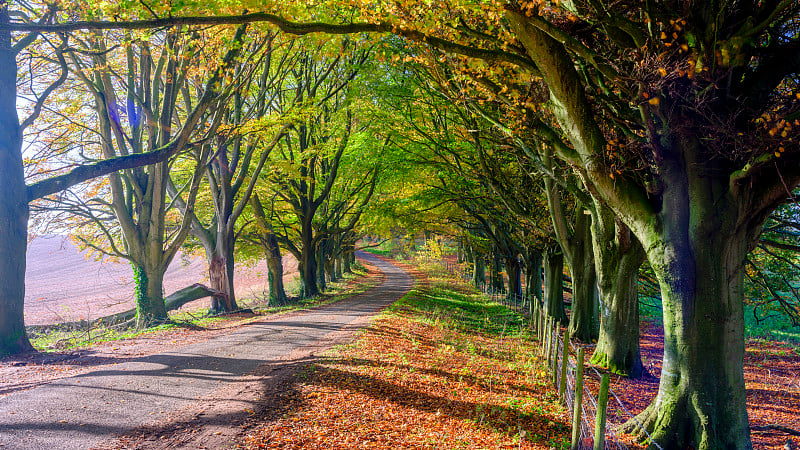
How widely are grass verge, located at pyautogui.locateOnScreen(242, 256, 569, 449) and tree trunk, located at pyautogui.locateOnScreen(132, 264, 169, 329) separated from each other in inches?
271

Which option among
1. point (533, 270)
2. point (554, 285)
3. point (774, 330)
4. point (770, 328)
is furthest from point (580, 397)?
point (770, 328)

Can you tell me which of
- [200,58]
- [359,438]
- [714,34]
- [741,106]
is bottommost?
[359,438]

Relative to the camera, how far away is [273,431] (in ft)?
18.4

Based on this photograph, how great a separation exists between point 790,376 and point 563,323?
22.3ft

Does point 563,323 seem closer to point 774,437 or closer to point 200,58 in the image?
point 774,437

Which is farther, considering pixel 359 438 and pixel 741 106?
pixel 359 438

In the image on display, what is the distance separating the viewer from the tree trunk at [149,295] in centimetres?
1312

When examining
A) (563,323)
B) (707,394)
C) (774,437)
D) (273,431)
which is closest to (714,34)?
(707,394)

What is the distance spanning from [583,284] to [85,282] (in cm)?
4566

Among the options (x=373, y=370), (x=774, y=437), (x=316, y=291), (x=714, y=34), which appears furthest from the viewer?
(x=316, y=291)

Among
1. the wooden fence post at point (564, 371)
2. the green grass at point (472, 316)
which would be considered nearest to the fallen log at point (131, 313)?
the green grass at point (472, 316)

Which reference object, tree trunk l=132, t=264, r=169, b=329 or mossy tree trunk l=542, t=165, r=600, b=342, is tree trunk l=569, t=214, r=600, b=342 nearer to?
mossy tree trunk l=542, t=165, r=600, b=342

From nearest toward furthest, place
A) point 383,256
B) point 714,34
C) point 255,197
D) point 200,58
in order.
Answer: point 714,34, point 200,58, point 255,197, point 383,256

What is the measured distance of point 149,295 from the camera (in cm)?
Result: 1338
